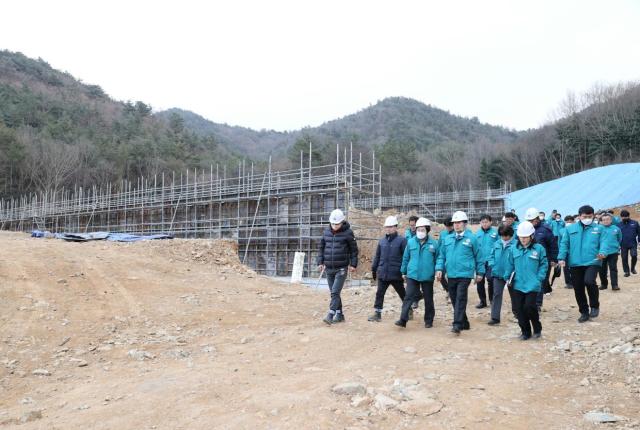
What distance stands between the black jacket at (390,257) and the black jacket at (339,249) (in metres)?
0.31

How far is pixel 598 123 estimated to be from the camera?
1656 inches

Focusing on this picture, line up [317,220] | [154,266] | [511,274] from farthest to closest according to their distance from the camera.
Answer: [317,220] → [154,266] → [511,274]

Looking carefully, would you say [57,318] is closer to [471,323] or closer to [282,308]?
[282,308]

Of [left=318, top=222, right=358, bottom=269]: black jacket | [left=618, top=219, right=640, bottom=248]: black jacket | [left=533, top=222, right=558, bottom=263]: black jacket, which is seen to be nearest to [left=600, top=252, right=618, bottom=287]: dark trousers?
[left=533, top=222, right=558, bottom=263]: black jacket

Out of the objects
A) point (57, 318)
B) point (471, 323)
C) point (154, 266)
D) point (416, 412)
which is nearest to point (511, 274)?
point (471, 323)

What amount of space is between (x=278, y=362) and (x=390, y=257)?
2022 millimetres

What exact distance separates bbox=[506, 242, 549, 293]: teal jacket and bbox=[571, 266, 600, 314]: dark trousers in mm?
1100

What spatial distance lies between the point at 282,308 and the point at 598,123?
43.9 metres

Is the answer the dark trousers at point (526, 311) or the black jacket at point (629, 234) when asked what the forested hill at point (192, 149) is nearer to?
the black jacket at point (629, 234)

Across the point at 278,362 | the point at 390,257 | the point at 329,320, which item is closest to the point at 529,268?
the point at 390,257

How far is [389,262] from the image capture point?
5.88m

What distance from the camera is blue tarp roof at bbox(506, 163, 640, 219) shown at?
24.0m

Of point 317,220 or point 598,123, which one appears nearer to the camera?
point 317,220

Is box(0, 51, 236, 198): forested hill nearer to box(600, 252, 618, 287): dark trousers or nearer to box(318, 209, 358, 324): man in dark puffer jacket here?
box(318, 209, 358, 324): man in dark puffer jacket
